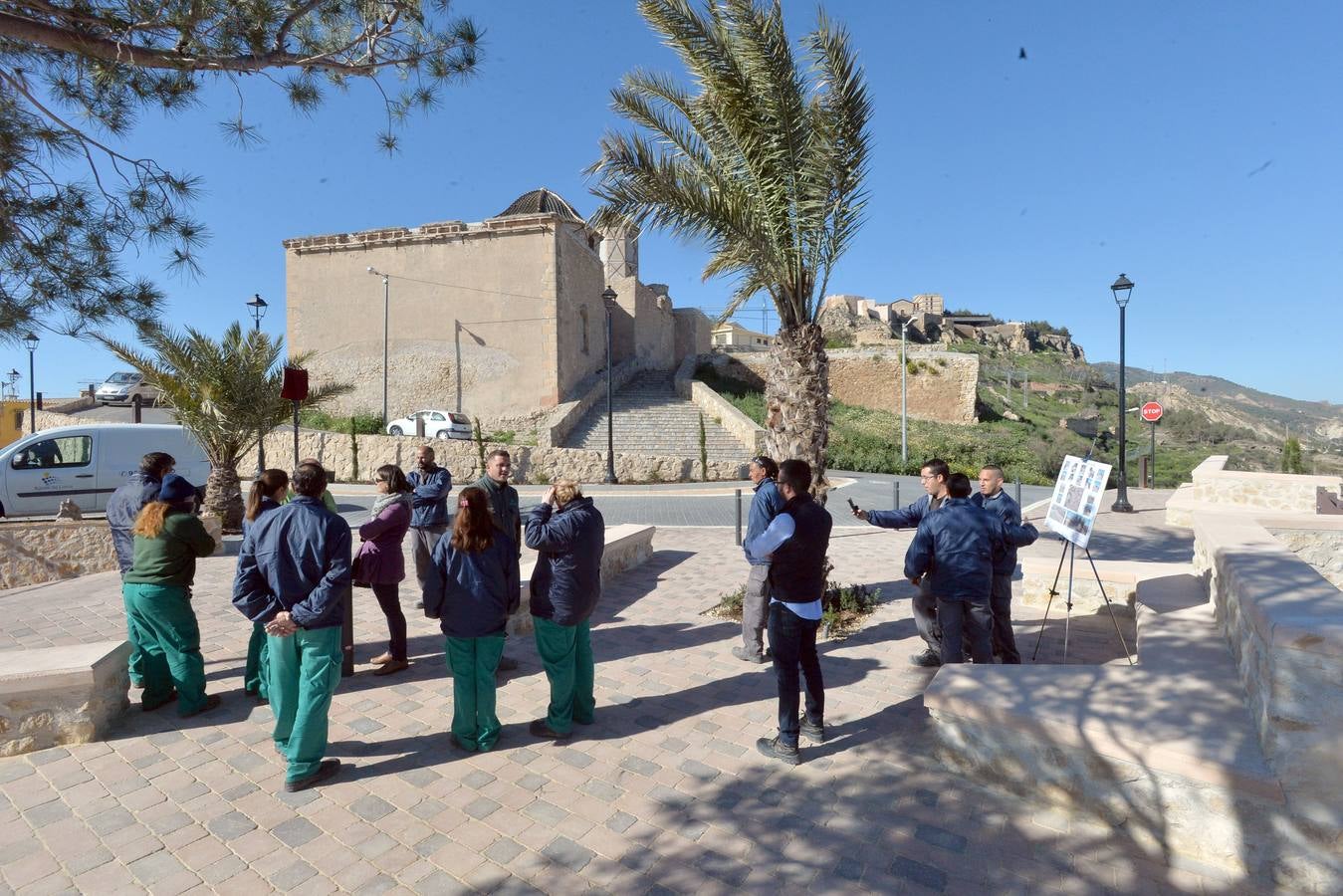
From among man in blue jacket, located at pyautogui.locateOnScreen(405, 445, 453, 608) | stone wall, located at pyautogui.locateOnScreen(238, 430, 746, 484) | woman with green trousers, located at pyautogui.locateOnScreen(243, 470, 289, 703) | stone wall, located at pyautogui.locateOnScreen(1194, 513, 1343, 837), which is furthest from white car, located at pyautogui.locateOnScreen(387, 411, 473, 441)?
stone wall, located at pyautogui.locateOnScreen(1194, 513, 1343, 837)

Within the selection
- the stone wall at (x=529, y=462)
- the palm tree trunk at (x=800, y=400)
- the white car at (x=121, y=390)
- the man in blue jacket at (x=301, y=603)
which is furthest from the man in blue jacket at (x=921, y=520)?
the white car at (x=121, y=390)

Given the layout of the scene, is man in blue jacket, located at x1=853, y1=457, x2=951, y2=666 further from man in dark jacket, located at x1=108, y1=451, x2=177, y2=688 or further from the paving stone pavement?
man in dark jacket, located at x1=108, y1=451, x2=177, y2=688

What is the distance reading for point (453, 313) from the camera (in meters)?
25.3

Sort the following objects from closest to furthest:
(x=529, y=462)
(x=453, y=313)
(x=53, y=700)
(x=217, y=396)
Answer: (x=53, y=700) → (x=217, y=396) → (x=529, y=462) → (x=453, y=313)

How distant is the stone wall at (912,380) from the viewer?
109ft

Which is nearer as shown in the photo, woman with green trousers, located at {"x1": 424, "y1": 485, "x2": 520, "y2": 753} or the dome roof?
woman with green trousers, located at {"x1": 424, "y1": 485, "x2": 520, "y2": 753}

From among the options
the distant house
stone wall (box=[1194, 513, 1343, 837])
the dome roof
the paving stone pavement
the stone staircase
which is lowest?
the paving stone pavement

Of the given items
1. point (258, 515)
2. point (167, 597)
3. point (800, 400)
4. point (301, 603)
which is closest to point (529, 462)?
point (800, 400)

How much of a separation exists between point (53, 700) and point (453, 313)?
2289cm

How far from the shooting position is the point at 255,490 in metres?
4.27

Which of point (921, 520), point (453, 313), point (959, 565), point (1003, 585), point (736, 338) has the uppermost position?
point (736, 338)

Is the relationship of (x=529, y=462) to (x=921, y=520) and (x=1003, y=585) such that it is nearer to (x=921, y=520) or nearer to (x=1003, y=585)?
(x=921, y=520)

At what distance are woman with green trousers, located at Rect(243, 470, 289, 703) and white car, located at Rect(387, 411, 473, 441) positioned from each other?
1632cm

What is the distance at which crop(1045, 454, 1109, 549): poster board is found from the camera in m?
5.06
